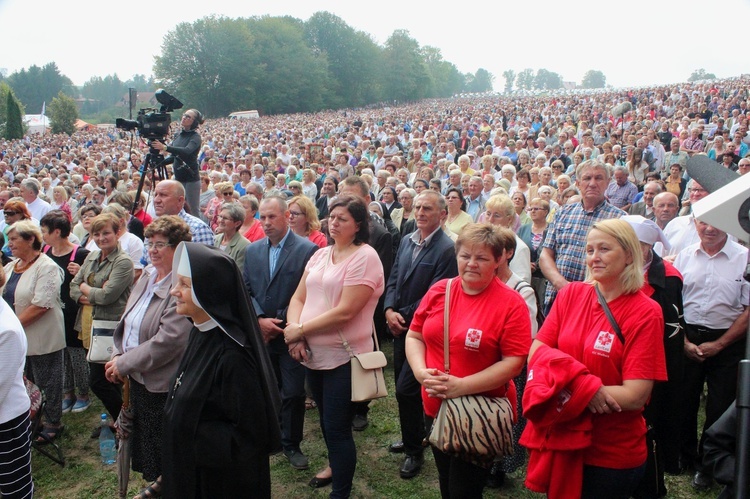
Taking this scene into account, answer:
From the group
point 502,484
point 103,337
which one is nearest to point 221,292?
point 103,337

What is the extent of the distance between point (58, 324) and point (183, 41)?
237 ft

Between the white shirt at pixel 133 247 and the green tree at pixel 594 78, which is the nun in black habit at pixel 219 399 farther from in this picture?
the green tree at pixel 594 78

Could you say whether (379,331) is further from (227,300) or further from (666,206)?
(227,300)

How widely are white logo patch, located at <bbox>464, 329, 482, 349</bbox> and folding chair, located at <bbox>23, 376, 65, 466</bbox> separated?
3040 millimetres

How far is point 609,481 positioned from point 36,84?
10504 centimetres

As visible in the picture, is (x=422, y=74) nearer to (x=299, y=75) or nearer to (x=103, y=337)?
(x=299, y=75)

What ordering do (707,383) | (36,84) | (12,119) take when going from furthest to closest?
1. (36,84)
2. (12,119)
3. (707,383)

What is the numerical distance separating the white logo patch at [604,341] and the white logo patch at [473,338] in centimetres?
53

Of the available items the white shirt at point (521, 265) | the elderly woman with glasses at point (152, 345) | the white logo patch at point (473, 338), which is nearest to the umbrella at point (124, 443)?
the elderly woman with glasses at point (152, 345)

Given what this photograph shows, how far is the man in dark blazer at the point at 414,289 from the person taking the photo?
13.2 ft

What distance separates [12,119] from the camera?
42000 millimetres

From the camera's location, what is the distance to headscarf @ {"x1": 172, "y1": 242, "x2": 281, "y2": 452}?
103 inches

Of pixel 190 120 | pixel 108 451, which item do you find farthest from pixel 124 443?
pixel 190 120

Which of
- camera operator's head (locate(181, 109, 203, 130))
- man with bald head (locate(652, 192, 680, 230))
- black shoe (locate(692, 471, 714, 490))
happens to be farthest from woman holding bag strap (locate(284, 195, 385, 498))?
camera operator's head (locate(181, 109, 203, 130))
